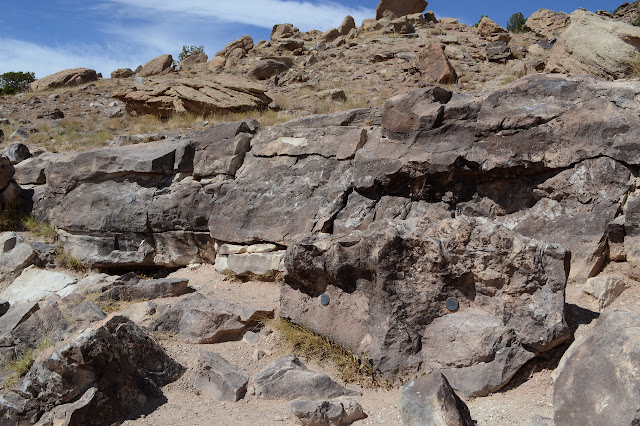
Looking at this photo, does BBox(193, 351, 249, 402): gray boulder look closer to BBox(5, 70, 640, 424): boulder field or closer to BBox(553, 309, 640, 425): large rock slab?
BBox(5, 70, 640, 424): boulder field

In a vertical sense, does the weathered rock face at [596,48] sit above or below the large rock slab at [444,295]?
above

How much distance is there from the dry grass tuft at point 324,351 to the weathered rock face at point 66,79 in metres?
20.2

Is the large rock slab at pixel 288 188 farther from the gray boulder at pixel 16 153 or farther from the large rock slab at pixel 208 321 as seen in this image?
the gray boulder at pixel 16 153

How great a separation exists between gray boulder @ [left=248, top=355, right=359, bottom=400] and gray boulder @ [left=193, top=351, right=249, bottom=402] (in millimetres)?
112

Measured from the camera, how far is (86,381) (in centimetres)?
389

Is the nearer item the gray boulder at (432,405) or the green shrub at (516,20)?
the gray boulder at (432,405)

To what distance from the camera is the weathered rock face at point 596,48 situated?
8.54 m

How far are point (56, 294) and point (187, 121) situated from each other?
19.5ft

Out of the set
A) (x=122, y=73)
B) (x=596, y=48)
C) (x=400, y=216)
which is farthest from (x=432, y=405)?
(x=122, y=73)

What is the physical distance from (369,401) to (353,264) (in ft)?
3.70

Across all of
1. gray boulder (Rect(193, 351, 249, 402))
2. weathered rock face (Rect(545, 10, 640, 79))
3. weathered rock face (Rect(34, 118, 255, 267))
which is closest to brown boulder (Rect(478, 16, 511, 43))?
weathered rock face (Rect(545, 10, 640, 79))

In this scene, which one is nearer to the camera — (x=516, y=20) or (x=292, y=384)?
(x=292, y=384)

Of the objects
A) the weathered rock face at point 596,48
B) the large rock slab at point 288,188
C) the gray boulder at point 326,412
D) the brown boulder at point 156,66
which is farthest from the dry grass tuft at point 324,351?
the brown boulder at point 156,66

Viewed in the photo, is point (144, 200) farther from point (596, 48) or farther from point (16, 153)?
point (596, 48)
